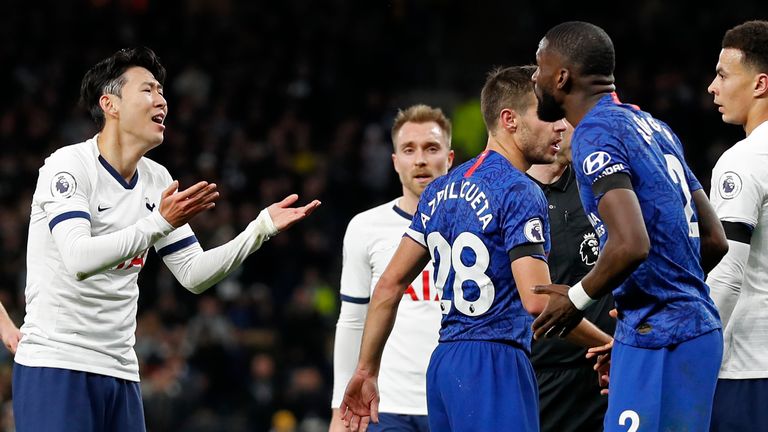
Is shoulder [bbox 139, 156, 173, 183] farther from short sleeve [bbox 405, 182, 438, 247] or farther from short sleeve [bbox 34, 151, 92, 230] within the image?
short sleeve [bbox 405, 182, 438, 247]

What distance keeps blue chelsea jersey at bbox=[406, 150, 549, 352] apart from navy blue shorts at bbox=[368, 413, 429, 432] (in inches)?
71.5

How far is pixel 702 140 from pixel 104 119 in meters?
11.4

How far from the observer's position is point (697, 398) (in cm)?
422

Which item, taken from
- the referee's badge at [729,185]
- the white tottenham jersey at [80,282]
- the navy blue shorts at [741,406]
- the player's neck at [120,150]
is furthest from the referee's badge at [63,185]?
the navy blue shorts at [741,406]

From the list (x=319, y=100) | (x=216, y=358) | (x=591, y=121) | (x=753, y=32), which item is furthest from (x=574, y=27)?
(x=319, y=100)

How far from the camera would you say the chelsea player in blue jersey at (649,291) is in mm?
4160

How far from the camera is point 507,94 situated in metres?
A: 5.17

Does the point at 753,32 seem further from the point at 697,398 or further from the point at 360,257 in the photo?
the point at 360,257

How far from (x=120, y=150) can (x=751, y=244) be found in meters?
3.11

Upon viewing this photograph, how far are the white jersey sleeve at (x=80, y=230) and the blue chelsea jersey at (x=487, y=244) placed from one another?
4.32ft

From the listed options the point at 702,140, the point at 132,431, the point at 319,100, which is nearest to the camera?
the point at 132,431

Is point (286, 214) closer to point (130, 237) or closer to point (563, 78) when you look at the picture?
point (130, 237)

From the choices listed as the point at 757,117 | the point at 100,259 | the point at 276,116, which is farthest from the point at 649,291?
the point at 276,116

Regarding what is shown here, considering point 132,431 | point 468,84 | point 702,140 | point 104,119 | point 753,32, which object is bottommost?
point 132,431
